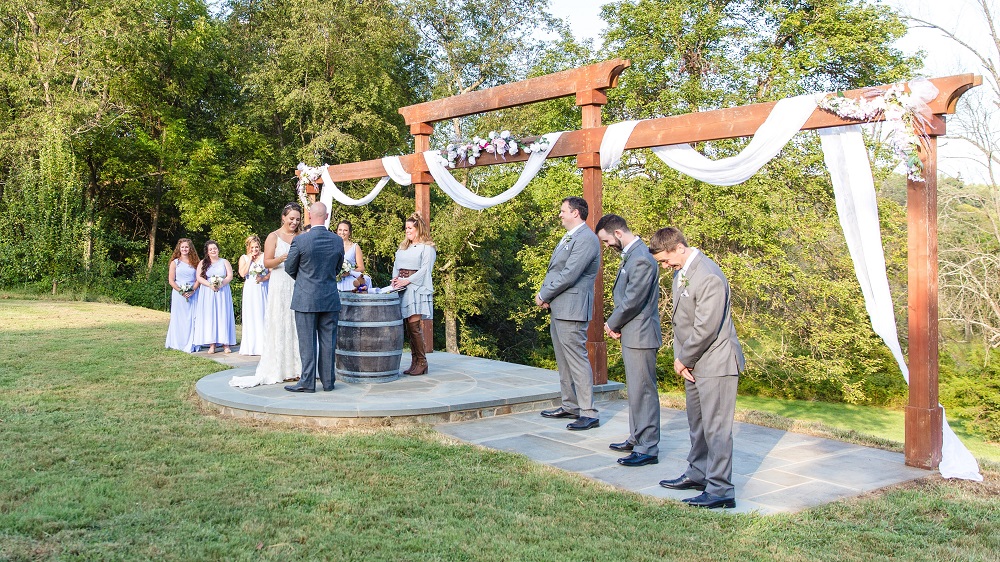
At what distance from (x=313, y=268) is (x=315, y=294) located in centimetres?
25

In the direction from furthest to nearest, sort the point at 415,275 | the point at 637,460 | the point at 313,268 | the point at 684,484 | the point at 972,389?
the point at 972,389 → the point at 415,275 → the point at 313,268 → the point at 637,460 → the point at 684,484

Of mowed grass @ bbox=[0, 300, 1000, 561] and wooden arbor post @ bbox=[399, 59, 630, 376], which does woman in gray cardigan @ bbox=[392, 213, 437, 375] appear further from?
mowed grass @ bbox=[0, 300, 1000, 561]

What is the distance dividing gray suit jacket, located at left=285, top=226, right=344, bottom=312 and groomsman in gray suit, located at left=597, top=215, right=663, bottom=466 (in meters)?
2.98

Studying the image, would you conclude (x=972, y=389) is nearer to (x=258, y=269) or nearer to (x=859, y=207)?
(x=859, y=207)

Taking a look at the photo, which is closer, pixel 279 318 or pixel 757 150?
pixel 757 150

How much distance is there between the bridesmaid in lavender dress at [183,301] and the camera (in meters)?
10.9

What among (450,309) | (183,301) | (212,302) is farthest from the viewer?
(450,309)

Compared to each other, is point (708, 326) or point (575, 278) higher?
point (575, 278)

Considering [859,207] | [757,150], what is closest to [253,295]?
[757,150]

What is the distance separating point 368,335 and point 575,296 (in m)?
2.51

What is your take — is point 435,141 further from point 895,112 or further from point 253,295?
point 895,112

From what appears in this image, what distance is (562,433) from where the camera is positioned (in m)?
6.36

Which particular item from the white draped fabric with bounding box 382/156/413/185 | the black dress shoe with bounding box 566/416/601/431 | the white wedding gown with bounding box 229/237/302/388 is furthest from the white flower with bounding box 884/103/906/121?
the white draped fabric with bounding box 382/156/413/185

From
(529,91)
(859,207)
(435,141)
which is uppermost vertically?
(435,141)
